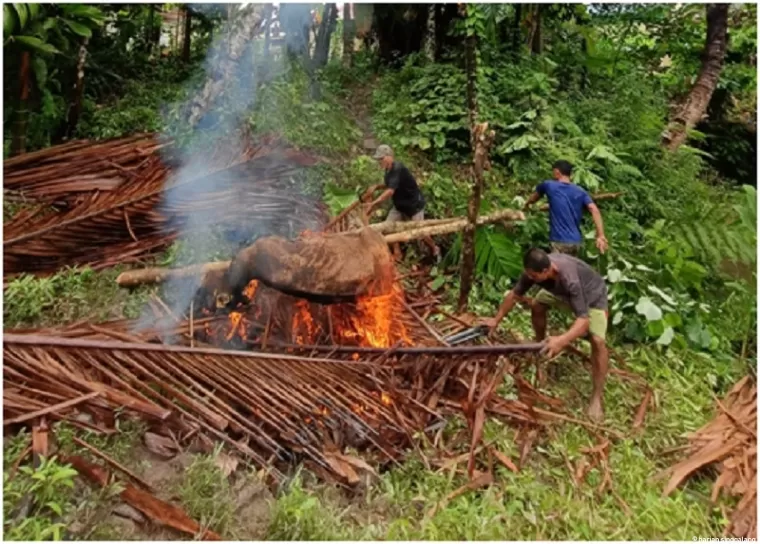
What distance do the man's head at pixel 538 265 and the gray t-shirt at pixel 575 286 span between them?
0.34 ft

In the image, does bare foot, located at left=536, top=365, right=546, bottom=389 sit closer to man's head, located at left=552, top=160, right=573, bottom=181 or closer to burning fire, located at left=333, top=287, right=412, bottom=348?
burning fire, located at left=333, top=287, right=412, bottom=348

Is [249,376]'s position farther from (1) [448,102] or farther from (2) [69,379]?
(1) [448,102]

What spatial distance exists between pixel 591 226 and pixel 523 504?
3890 millimetres

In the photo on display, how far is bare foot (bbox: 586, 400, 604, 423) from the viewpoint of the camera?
166 inches

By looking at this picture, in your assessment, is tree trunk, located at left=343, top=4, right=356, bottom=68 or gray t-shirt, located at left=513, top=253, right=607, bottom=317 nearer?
gray t-shirt, located at left=513, top=253, right=607, bottom=317

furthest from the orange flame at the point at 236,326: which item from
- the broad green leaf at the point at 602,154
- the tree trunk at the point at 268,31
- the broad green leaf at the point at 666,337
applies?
the tree trunk at the point at 268,31

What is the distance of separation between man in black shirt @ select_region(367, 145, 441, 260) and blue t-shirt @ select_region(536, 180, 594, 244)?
47.6 inches

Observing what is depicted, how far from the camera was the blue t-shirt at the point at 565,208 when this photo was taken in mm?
5285

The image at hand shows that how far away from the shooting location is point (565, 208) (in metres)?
5.32

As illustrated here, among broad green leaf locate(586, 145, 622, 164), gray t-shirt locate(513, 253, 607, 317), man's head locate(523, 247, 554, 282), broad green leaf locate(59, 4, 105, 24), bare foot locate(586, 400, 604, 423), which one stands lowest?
bare foot locate(586, 400, 604, 423)

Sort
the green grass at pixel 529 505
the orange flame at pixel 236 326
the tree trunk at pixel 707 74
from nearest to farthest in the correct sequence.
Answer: the green grass at pixel 529 505 < the orange flame at pixel 236 326 < the tree trunk at pixel 707 74

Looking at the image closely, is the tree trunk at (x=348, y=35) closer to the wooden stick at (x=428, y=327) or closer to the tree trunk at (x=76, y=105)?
the tree trunk at (x=76, y=105)

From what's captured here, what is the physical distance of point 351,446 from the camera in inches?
133

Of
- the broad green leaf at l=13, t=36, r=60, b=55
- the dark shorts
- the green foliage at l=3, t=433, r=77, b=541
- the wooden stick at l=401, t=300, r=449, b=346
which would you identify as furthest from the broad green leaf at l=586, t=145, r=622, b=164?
the green foliage at l=3, t=433, r=77, b=541
